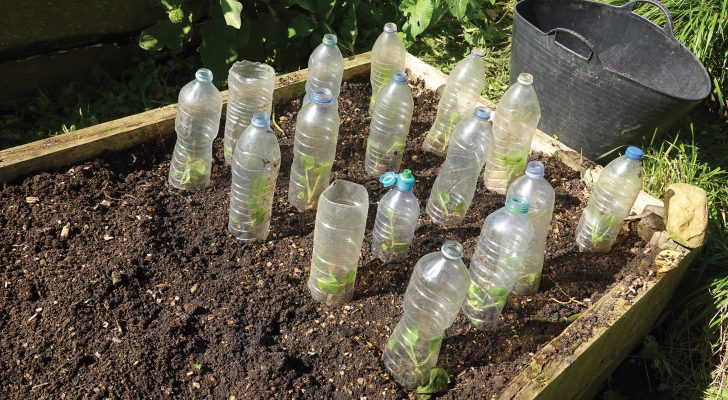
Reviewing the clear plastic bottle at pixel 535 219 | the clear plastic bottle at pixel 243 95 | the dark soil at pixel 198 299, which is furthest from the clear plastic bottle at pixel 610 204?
the clear plastic bottle at pixel 243 95

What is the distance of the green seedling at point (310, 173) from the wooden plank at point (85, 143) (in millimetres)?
675

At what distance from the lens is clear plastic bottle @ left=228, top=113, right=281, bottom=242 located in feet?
8.75

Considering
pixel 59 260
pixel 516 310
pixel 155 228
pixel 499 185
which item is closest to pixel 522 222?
pixel 516 310

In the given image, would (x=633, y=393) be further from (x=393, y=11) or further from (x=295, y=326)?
(x=393, y=11)

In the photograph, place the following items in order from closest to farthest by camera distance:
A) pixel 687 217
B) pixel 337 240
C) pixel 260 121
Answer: pixel 337 240 < pixel 260 121 < pixel 687 217

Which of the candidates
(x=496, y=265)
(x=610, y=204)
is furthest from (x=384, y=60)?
(x=496, y=265)

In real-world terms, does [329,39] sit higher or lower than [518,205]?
lower

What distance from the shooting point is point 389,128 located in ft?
10.5

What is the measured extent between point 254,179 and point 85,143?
0.83 meters

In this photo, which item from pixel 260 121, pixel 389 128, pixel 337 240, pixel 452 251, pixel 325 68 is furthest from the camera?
pixel 325 68

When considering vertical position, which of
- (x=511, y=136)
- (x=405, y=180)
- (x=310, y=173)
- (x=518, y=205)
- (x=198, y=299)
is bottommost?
(x=198, y=299)

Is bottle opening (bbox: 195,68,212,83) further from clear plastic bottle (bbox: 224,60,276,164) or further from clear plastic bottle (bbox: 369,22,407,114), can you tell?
clear plastic bottle (bbox: 369,22,407,114)

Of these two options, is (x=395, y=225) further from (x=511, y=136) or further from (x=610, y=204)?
(x=610, y=204)

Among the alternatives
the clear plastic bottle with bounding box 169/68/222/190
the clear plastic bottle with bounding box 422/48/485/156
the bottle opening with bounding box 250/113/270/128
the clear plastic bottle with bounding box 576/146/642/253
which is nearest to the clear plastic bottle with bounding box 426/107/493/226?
the clear plastic bottle with bounding box 422/48/485/156
